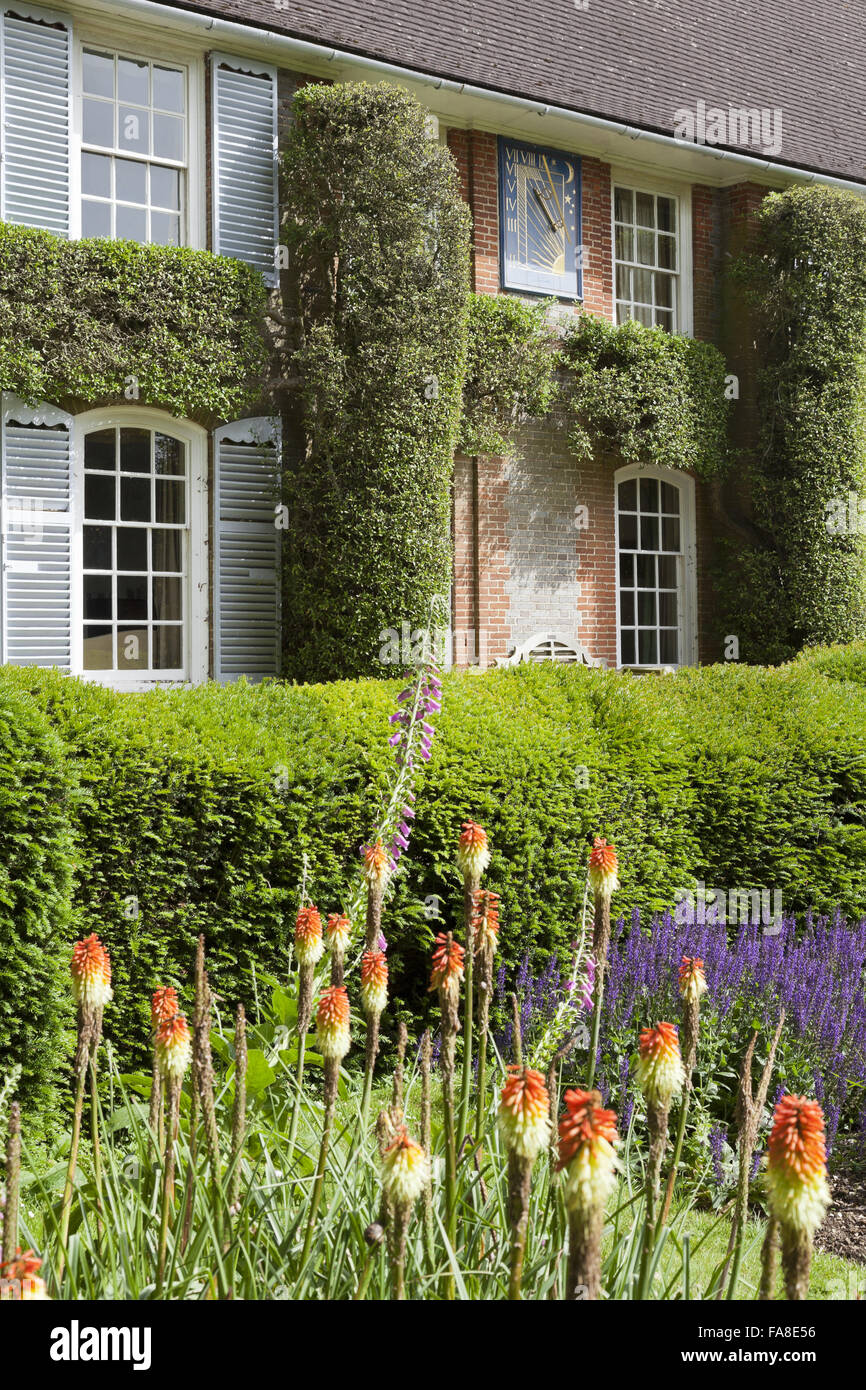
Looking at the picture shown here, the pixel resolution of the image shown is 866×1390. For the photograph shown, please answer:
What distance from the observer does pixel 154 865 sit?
16.1 feet

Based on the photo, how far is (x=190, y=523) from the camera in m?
11.9

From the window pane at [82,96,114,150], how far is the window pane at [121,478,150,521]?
2.99m

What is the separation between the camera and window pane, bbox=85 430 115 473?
11.5 metres

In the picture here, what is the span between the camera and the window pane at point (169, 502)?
11859mm

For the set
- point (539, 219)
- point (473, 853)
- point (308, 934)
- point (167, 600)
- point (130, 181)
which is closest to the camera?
point (308, 934)

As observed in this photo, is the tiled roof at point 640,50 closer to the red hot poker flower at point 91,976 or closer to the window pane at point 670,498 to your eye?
the window pane at point 670,498

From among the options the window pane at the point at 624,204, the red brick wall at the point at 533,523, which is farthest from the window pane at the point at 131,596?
the window pane at the point at 624,204

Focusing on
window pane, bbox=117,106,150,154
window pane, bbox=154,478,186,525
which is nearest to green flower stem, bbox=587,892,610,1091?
window pane, bbox=154,478,186,525

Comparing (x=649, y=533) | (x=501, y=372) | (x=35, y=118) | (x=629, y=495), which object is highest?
(x=35, y=118)

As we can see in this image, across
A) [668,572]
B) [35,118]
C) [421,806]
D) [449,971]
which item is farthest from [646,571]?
[449,971]

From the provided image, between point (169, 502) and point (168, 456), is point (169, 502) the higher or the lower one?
the lower one

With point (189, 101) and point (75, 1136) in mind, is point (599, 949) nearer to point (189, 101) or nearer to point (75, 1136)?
point (75, 1136)

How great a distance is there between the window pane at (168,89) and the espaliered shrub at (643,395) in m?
4.81

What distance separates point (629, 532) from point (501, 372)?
305 cm
